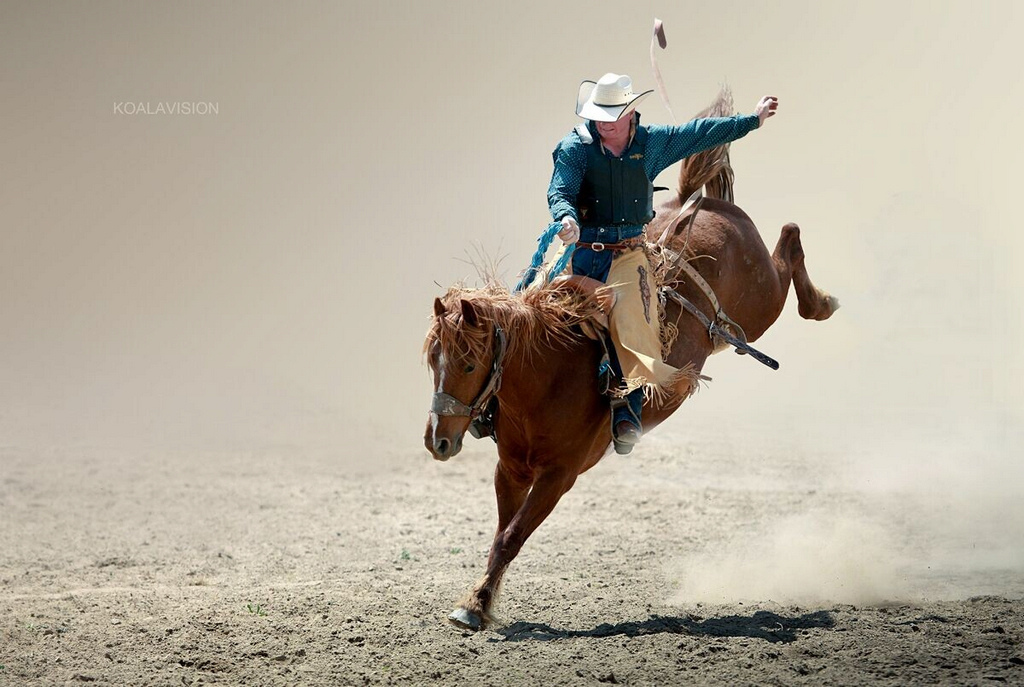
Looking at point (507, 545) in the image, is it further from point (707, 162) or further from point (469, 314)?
point (707, 162)

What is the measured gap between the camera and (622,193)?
17.2 feet

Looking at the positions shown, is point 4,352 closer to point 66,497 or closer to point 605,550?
point 66,497

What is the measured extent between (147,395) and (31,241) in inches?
131

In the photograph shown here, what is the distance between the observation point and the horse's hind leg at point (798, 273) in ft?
20.9

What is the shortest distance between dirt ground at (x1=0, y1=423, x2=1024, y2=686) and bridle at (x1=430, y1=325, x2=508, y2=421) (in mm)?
970

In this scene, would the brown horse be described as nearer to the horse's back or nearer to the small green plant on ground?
the horse's back

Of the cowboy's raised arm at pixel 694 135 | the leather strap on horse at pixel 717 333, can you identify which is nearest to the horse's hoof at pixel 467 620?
the leather strap on horse at pixel 717 333

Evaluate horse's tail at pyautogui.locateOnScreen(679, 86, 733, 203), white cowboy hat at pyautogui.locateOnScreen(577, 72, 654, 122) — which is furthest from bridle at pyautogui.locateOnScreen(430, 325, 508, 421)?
horse's tail at pyautogui.locateOnScreen(679, 86, 733, 203)

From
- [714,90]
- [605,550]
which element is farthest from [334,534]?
[714,90]

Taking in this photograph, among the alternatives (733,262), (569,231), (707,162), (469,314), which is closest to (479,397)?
(469,314)

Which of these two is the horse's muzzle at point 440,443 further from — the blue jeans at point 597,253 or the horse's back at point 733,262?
the horse's back at point 733,262

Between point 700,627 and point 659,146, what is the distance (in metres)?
2.20

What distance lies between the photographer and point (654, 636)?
4.54m

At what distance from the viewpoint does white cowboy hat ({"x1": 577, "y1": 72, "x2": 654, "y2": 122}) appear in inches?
198
